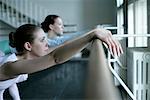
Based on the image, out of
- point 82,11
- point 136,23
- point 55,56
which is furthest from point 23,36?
point 82,11

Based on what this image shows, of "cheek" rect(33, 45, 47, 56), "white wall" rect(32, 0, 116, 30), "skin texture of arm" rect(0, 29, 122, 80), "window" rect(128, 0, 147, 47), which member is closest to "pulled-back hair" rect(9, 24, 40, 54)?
"cheek" rect(33, 45, 47, 56)

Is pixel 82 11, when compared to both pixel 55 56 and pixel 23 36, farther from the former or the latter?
pixel 55 56

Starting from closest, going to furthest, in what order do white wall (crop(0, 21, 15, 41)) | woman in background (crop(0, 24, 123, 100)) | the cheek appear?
woman in background (crop(0, 24, 123, 100)), the cheek, white wall (crop(0, 21, 15, 41))

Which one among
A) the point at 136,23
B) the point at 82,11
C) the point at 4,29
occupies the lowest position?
the point at 4,29

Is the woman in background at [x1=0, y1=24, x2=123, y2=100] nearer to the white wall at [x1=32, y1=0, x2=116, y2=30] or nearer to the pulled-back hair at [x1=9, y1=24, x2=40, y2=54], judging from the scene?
the pulled-back hair at [x1=9, y1=24, x2=40, y2=54]

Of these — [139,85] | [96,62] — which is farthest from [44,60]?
[139,85]

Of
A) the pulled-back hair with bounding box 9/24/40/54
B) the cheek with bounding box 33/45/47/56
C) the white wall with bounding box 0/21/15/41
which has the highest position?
the pulled-back hair with bounding box 9/24/40/54

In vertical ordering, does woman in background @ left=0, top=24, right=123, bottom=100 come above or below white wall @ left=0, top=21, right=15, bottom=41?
above

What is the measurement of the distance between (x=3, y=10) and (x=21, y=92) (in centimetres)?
545

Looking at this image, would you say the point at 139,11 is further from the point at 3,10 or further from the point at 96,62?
the point at 3,10

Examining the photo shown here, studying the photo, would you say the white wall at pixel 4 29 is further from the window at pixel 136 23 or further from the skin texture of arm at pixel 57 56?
the skin texture of arm at pixel 57 56

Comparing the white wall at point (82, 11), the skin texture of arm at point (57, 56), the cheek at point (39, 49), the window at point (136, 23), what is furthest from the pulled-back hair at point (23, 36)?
the white wall at point (82, 11)

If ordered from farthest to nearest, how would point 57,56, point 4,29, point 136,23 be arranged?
1. point 4,29
2. point 136,23
3. point 57,56

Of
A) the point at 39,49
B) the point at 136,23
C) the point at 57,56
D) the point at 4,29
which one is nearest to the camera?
the point at 57,56
